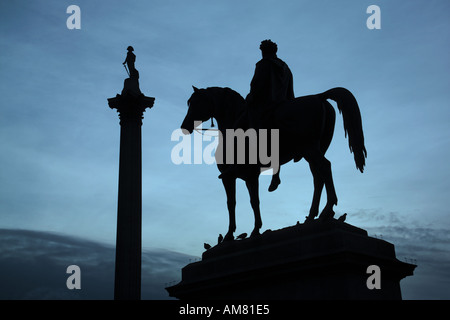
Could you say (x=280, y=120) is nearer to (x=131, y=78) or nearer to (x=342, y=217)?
(x=342, y=217)

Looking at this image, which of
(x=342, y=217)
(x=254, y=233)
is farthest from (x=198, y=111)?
(x=342, y=217)

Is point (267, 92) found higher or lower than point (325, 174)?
higher

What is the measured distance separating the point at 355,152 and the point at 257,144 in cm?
188

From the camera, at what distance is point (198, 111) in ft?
35.1

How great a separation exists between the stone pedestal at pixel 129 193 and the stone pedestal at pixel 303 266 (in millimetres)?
14586

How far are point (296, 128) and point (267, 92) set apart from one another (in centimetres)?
124

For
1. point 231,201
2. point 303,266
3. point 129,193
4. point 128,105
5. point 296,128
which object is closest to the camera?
point 303,266

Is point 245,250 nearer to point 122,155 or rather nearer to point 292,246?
point 292,246

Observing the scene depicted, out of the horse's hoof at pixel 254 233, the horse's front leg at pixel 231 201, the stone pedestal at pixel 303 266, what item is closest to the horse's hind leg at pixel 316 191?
the stone pedestal at pixel 303 266

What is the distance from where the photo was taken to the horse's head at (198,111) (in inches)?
420

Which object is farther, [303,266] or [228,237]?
[228,237]
